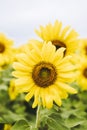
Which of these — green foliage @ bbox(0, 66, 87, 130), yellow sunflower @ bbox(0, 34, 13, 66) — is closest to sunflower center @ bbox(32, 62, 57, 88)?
green foliage @ bbox(0, 66, 87, 130)

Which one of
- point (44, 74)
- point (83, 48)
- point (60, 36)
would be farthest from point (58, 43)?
point (83, 48)

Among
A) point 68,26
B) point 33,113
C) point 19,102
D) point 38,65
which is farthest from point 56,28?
point 19,102

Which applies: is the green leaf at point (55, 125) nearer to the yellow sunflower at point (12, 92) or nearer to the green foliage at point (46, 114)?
the green foliage at point (46, 114)

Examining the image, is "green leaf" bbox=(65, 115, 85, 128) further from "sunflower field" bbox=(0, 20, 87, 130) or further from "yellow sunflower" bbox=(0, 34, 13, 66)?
"yellow sunflower" bbox=(0, 34, 13, 66)

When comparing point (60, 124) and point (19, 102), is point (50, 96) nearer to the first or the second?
point (60, 124)

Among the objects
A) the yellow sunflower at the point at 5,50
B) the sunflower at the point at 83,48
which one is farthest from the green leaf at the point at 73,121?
the sunflower at the point at 83,48

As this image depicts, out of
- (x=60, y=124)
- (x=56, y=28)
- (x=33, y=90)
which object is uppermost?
(x=56, y=28)
